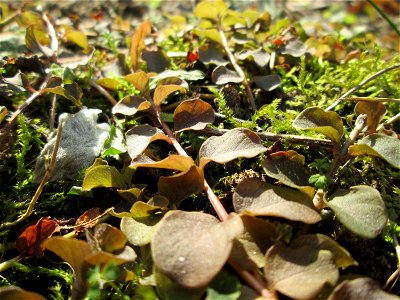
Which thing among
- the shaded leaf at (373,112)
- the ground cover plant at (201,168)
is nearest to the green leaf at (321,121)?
the ground cover plant at (201,168)

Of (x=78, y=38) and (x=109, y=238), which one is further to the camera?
(x=78, y=38)

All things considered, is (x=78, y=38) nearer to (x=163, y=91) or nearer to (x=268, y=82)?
(x=163, y=91)

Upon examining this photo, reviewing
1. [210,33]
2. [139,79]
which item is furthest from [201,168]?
[210,33]

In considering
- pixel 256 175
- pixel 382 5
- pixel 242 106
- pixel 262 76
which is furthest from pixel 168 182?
pixel 382 5

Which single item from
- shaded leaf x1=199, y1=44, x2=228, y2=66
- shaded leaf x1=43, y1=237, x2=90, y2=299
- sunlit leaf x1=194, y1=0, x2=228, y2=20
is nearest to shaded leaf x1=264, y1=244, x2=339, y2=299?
shaded leaf x1=43, y1=237, x2=90, y2=299

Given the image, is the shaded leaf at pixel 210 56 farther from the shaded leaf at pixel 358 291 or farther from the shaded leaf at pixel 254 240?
the shaded leaf at pixel 358 291
